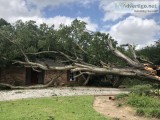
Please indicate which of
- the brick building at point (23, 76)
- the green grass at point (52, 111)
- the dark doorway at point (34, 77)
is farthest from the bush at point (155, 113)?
the dark doorway at point (34, 77)

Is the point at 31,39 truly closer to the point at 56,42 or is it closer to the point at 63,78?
the point at 56,42

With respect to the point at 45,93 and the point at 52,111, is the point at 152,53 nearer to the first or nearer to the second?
the point at 45,93

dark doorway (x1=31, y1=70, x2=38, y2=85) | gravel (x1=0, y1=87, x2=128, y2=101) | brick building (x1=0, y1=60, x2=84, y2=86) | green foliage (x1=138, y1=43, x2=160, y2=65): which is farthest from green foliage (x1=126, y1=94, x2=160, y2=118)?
dark doorway (x1=31, y1=70, x2=38, y2=85)

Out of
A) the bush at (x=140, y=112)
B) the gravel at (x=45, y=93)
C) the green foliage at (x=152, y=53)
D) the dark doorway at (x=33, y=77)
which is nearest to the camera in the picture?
the bush at (x=140, y=112)

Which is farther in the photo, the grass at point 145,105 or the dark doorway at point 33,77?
the dark doorway at point 33,77

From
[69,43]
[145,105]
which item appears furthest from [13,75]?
[145,105]

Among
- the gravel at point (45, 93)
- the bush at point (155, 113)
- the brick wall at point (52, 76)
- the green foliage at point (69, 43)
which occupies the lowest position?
the bush at point (155, 113)

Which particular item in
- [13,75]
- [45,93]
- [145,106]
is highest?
[13,75]

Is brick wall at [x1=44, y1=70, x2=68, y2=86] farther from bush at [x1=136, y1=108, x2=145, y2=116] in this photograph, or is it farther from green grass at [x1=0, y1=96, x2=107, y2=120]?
bush at [x1=136, y1=108, x2=145, y2=116]

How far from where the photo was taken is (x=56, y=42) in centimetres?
2331

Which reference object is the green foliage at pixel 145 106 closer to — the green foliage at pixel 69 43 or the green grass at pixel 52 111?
the green grass at pixel 52 111

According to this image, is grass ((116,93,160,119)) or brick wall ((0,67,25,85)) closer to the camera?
grass ((116,93,160,119))

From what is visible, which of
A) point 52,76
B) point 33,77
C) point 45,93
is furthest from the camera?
point 33,77

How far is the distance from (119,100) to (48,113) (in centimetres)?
396
